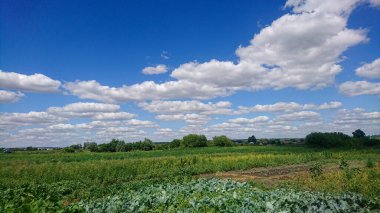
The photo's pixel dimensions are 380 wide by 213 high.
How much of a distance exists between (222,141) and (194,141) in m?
7.77

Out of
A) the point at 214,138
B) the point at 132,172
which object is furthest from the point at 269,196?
the point at 214,138

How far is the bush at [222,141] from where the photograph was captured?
86338 millimetres

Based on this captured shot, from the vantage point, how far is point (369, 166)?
26.5 m

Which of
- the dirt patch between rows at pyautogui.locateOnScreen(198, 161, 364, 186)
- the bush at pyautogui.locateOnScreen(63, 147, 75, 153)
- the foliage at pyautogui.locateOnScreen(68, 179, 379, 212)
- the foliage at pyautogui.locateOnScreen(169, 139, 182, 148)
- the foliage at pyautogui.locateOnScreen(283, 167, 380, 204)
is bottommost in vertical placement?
the dirt patch between rows at pyautogui.locateOnScreen(198, 161, 364, 186)

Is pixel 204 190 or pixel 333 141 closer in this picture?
pixel 204 190

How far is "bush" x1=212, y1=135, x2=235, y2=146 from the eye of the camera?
86338 mm

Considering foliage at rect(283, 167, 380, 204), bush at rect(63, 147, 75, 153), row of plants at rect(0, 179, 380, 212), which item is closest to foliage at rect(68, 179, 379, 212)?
row of plants at rect(0, 179, 380, 212)

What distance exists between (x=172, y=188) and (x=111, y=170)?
17.2m

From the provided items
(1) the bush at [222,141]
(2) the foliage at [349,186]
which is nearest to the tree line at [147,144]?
(1) the bush at [222,141]

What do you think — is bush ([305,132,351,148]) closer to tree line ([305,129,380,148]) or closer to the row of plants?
tree line ([305,129,380,148])

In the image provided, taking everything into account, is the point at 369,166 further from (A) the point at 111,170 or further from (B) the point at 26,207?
(B) the point at 26,207

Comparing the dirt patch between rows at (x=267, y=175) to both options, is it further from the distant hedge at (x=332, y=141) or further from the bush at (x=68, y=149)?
the distant hedge at (x=332, y=141)

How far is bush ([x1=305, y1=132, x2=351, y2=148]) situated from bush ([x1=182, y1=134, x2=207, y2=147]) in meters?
24.6

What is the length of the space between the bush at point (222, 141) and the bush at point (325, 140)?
18718 millimetres
